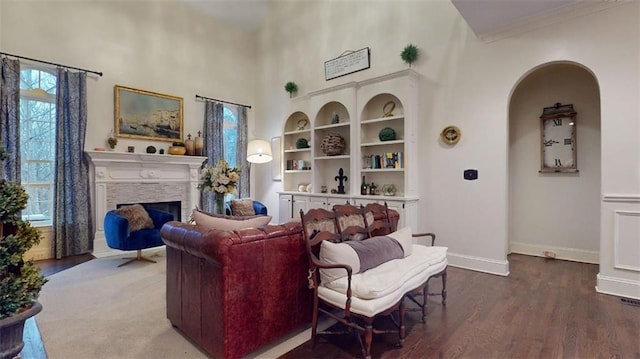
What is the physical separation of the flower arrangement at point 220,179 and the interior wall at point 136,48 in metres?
2.79

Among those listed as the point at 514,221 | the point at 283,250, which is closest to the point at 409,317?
the point at 283,250

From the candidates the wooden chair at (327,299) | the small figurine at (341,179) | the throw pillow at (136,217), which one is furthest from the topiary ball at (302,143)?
the wooden chair at (327,299)

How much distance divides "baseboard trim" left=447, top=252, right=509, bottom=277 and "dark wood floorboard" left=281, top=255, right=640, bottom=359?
0.28 m

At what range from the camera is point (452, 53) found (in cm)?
446

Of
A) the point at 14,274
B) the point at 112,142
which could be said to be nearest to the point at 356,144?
the point at 112,142

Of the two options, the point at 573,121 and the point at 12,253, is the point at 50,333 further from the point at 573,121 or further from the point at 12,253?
the point at 573,121

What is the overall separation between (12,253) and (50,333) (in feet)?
3.76

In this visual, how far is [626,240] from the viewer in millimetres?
3203

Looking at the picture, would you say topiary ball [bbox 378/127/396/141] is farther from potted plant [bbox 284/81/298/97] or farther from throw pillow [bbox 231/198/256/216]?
throw pillow [bbox 231/198/256/216]

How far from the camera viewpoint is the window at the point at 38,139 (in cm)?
473

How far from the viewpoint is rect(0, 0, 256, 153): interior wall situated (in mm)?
4789

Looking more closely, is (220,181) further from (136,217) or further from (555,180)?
(555,180)

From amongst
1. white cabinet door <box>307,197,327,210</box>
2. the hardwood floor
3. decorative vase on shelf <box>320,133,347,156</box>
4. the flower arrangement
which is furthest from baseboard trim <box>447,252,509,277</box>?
the flower arrangement

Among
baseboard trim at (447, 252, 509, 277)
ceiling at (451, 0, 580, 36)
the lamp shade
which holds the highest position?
ceiling at (451, 0, 580, 36)
